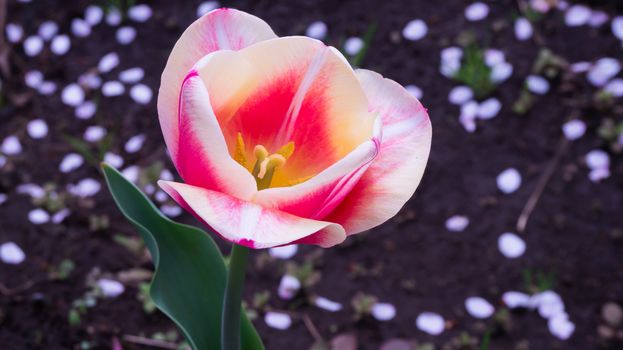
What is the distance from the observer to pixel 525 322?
167 cm

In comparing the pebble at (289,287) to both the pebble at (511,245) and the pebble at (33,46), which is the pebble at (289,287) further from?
the pebble at (33,46)

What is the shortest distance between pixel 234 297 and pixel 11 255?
3.61 feet

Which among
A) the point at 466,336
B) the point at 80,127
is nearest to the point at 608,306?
the point at 466,336

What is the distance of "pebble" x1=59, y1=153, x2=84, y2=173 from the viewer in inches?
78.5

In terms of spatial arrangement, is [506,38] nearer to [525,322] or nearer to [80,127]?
[525,322]

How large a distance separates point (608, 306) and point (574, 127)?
53 cm

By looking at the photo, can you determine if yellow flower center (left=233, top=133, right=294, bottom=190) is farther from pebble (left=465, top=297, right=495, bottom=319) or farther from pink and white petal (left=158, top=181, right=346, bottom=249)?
pebble (left=465, top=297, right=495, bottom=319)

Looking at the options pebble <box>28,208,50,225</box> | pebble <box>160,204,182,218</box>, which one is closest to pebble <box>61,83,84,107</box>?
pebble <box>28,208,50,225</box>

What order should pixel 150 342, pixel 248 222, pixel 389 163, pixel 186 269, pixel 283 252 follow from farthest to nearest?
1. pixel 283 252
2. pixel 150 342
3. pixel 186 269
4. pixel 389 163
5. pixel 248 222

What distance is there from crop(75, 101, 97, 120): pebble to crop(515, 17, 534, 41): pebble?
124 cm

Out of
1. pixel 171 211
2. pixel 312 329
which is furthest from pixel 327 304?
pixel 171 211

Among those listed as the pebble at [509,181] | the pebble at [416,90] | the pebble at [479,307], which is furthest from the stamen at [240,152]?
the pebble at [416,90]

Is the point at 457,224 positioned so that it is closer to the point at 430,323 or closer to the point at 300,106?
the point at 430,323

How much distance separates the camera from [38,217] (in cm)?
186
